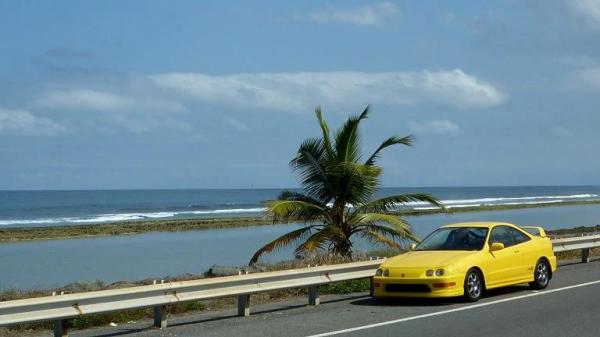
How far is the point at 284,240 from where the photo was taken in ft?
63.1

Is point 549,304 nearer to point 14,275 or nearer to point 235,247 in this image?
point 14,275

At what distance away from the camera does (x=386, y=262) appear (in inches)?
551

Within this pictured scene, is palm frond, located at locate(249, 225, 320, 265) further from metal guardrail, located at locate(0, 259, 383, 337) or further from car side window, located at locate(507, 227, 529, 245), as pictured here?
car side window, located at locate(507, 227, 529, 245)

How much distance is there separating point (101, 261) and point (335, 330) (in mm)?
21238

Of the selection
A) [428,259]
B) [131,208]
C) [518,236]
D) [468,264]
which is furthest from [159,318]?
[131,208]

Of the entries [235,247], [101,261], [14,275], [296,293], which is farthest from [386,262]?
[235,247]

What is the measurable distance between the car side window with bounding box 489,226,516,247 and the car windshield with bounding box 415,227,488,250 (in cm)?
19

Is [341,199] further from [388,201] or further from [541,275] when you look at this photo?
[541,275]

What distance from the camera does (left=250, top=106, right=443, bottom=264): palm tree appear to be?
19578 mm

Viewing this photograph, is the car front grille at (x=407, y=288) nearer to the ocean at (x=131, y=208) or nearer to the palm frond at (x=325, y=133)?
the palm frond at (x=325, y=133)

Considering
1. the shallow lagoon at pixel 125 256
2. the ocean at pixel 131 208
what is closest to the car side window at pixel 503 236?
the shallow lagoon at pixel 125 256

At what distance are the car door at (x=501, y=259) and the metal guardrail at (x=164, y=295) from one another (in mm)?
2111

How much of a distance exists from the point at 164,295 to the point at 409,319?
11.6 feet

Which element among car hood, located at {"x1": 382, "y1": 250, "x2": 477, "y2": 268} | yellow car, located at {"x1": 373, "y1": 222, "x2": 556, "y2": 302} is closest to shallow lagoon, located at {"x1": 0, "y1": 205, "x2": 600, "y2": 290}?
car hood, located at {"x1": 382, "y1": 250, "x2": 477, "y2": 268}
